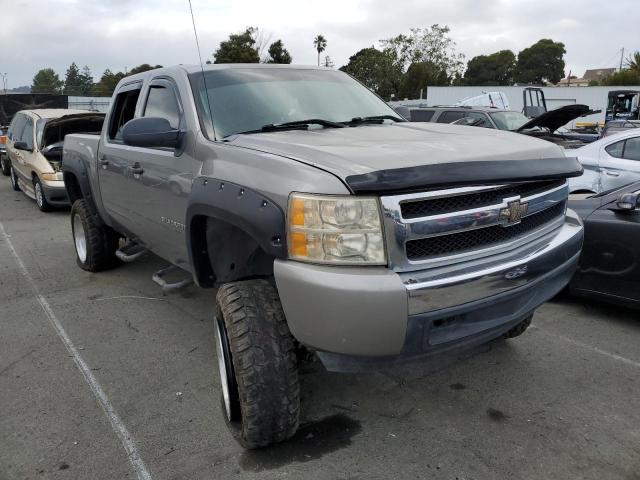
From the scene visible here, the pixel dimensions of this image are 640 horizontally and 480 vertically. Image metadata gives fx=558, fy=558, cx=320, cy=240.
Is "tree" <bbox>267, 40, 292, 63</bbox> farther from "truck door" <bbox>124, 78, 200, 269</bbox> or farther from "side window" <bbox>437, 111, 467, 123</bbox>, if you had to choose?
"truck door" <bbox>124, 78, 200, 269</bbox>

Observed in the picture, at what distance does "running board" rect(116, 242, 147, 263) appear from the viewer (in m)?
5.07

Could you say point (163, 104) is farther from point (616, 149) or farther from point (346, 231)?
point (616, 149)

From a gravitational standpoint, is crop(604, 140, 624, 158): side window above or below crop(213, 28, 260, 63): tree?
below

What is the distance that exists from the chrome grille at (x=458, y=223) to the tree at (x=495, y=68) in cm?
9107

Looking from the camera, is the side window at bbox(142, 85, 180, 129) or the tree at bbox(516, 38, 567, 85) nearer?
the side window at bbox(142, 85, 180, 129)

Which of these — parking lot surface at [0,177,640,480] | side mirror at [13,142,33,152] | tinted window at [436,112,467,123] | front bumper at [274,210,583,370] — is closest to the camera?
front bumper at [274,210,583,370]

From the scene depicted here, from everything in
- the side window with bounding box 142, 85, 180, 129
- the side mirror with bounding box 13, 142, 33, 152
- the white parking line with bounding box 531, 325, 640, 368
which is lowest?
the white parking line with bounding box 531, 325, 640, 368

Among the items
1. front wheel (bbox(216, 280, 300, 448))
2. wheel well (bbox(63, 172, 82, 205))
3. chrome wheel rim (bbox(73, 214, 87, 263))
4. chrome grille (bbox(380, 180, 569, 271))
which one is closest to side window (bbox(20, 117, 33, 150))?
wheel well (bbox(63, 172, 82, 205))

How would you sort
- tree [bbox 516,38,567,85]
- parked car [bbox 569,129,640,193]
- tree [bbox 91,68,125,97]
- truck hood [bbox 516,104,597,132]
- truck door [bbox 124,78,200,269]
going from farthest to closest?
tree [bbox 516,38,567,85], tree [bbox 91,68,125,97], truck hood [bbox 516,104,597,132], parked car [bbox 569,129,640,193], truck door [bbox 124,78,200,269]

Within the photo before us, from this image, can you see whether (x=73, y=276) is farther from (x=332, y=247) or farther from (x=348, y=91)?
(x=332, y=247)

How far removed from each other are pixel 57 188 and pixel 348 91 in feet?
23.6

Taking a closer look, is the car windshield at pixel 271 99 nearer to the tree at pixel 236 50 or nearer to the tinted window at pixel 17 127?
the tinted window at pixel 17 127

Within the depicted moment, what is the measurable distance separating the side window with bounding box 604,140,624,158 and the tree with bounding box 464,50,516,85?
8535 centimetres

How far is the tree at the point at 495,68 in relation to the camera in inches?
3465
